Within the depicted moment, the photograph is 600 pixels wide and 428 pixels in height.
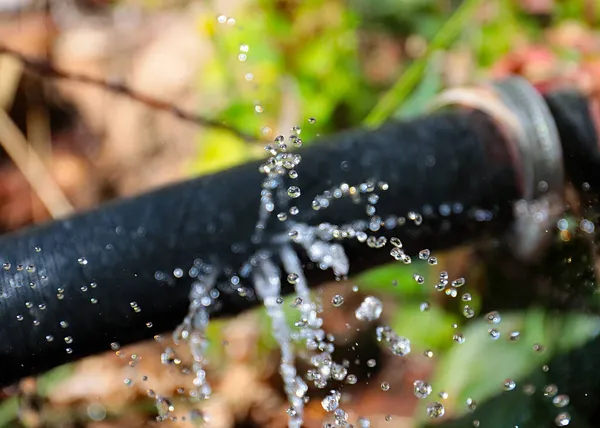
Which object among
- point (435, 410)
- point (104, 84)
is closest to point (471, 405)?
point (435, 410)

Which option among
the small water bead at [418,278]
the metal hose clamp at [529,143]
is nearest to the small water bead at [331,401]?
the small water bead at [418,278]

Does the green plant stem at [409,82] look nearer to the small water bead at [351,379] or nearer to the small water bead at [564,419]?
the small water bead at [351,379]

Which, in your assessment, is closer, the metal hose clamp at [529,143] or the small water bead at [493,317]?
the metal hose clamp at [529,143]

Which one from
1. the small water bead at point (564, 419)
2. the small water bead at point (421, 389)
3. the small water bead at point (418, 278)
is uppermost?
the small water bead at point (418, 278)

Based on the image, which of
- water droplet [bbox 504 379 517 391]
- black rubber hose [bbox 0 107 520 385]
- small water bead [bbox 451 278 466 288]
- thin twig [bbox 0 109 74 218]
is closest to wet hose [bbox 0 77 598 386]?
black rubber hose [bbox 0 107 520 385]

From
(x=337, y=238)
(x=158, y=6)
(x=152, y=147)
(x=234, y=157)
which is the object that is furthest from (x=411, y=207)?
(x=158, y=6)

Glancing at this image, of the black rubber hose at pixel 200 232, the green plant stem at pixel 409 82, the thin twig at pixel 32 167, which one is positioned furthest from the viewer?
the thin twig at pixel 32 167

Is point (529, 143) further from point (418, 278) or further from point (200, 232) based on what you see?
point (200, 232)

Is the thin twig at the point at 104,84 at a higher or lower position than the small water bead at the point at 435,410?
higher
